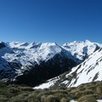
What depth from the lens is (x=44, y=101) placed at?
27.0m

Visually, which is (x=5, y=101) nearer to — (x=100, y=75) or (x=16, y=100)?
(x=16, y=100)

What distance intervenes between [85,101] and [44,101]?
16.5 ft

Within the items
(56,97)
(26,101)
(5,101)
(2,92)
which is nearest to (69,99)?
(56,97)

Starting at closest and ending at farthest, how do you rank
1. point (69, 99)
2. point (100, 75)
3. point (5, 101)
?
1. point (69, 99)
2. point (5, 101)
3. point (100, 75)

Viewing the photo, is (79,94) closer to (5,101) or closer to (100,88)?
(100,88)

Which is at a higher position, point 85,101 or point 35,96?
point 35,96

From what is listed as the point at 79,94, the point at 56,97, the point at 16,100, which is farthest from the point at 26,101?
the point at 79,94

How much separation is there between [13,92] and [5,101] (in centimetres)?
757

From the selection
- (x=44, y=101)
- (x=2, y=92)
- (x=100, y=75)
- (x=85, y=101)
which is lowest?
(x=85, y=101)

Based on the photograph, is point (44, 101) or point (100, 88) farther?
point (100, 88)

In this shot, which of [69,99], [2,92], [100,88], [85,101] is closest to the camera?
[85,101]

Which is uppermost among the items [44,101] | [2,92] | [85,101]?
[2,92]

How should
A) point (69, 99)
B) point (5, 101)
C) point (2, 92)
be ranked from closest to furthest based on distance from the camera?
point (69, 99) → point (5, 101) → point (2, 92)

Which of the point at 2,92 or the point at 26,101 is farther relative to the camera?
the point at 2,92
